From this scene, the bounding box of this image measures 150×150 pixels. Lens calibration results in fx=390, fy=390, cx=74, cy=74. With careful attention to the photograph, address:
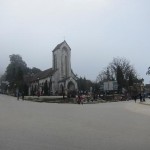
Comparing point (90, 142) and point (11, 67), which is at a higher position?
point (11, 67)

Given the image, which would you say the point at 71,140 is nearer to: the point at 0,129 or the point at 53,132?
the point at 53,132

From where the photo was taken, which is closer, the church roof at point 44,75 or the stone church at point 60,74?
the stone church at point 60,74

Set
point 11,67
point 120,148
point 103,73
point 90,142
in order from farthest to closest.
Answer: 1. point 11,67
2. point 103,73
3. point 90,142
4. point 120,148

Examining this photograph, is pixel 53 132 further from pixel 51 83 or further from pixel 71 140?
pixel 51 83

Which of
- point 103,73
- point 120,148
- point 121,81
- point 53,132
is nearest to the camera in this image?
point 120,148

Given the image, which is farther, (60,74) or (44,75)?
(44,75)

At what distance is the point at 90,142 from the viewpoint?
11523 millimetres

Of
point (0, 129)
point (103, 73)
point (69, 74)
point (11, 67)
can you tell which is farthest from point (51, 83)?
point (0, 129)

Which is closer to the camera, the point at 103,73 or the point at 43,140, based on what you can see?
the point at 43,140

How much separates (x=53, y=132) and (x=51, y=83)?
94355 millimetres

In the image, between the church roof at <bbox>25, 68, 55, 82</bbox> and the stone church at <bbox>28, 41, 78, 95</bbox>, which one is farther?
the church roof at <bbox>25, 68, 55, 82</bbox>

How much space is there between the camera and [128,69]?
4456 inches

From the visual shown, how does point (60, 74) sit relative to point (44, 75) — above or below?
below

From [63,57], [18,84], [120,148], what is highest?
[63,57]
